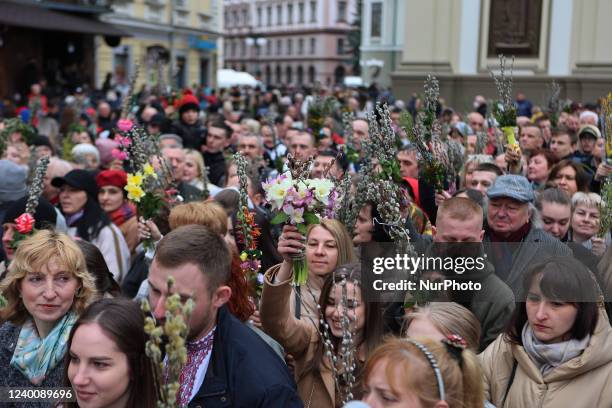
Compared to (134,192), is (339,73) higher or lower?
higher

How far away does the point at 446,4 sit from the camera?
18156mm

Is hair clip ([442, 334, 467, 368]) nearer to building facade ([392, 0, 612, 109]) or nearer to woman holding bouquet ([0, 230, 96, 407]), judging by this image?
woman holding bouquet ([0, 230, 96, 407])

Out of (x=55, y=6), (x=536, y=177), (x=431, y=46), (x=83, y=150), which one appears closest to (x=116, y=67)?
(x=55, y=6)

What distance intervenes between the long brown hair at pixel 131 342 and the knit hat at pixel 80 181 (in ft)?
11.2

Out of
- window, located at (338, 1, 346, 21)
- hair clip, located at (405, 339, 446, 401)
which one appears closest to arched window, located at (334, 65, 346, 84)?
window, located at (338, 1, 346, 21)

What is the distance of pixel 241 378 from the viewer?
2795mm

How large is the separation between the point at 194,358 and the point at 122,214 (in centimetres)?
391

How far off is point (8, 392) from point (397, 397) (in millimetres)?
1582

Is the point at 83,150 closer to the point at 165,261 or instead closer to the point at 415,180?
the point at 415,180

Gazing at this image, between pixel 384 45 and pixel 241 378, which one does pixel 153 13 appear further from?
pixel 241 378

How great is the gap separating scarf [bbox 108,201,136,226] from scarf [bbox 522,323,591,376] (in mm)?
4075

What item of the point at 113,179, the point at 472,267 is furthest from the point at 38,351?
the point at 113,179

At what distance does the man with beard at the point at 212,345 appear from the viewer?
278 cm

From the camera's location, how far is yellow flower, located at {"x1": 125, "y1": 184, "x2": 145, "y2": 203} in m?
5.47
